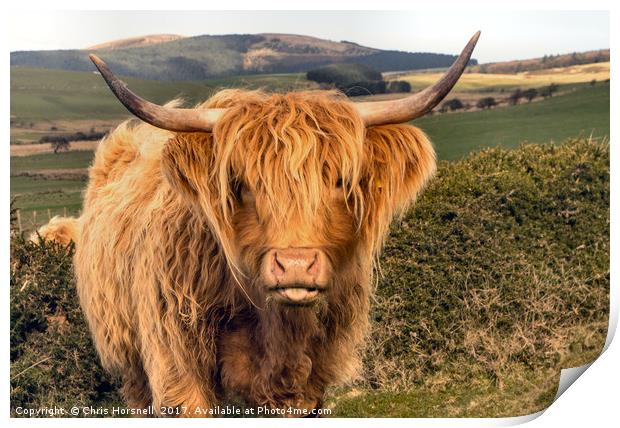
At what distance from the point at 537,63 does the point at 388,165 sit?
1.93 m

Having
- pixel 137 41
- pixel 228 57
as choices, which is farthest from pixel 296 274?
pixel 228 57

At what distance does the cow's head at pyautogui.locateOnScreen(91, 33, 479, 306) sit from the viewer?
11.2 feet

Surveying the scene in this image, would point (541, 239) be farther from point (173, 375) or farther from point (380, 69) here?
point (173, 375)

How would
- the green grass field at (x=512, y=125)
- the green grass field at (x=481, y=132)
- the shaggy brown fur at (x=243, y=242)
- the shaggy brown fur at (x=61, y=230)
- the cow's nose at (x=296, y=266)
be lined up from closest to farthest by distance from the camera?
the cow's nose at (x=296, y=266) → the shaggy brown fur at (x=243, y=242) → the green grass field at (x=481, y=132) → the green grass field at (x=512, y=125) → the shaggy brown fur at (x=61, y=230)

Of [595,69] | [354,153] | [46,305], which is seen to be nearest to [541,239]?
[595,69]

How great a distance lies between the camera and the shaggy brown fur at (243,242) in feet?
11.7

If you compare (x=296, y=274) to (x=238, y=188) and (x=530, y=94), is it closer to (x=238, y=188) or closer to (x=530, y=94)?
(x=238, y=188)

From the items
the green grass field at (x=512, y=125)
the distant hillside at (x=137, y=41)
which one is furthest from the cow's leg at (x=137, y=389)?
the green grass field at (x=512, y=125)

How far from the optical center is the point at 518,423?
182 inches

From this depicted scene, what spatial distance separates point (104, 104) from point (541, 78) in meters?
2.53

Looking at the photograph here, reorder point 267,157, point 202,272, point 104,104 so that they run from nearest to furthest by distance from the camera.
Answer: point 267,157 → point 202,272 → point 104,104

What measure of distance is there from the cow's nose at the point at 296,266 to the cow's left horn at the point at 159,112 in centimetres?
65

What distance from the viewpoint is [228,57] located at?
17.1 ft

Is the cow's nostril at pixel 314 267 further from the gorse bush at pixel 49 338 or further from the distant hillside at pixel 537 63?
the distant hillside at pixel 537 63
